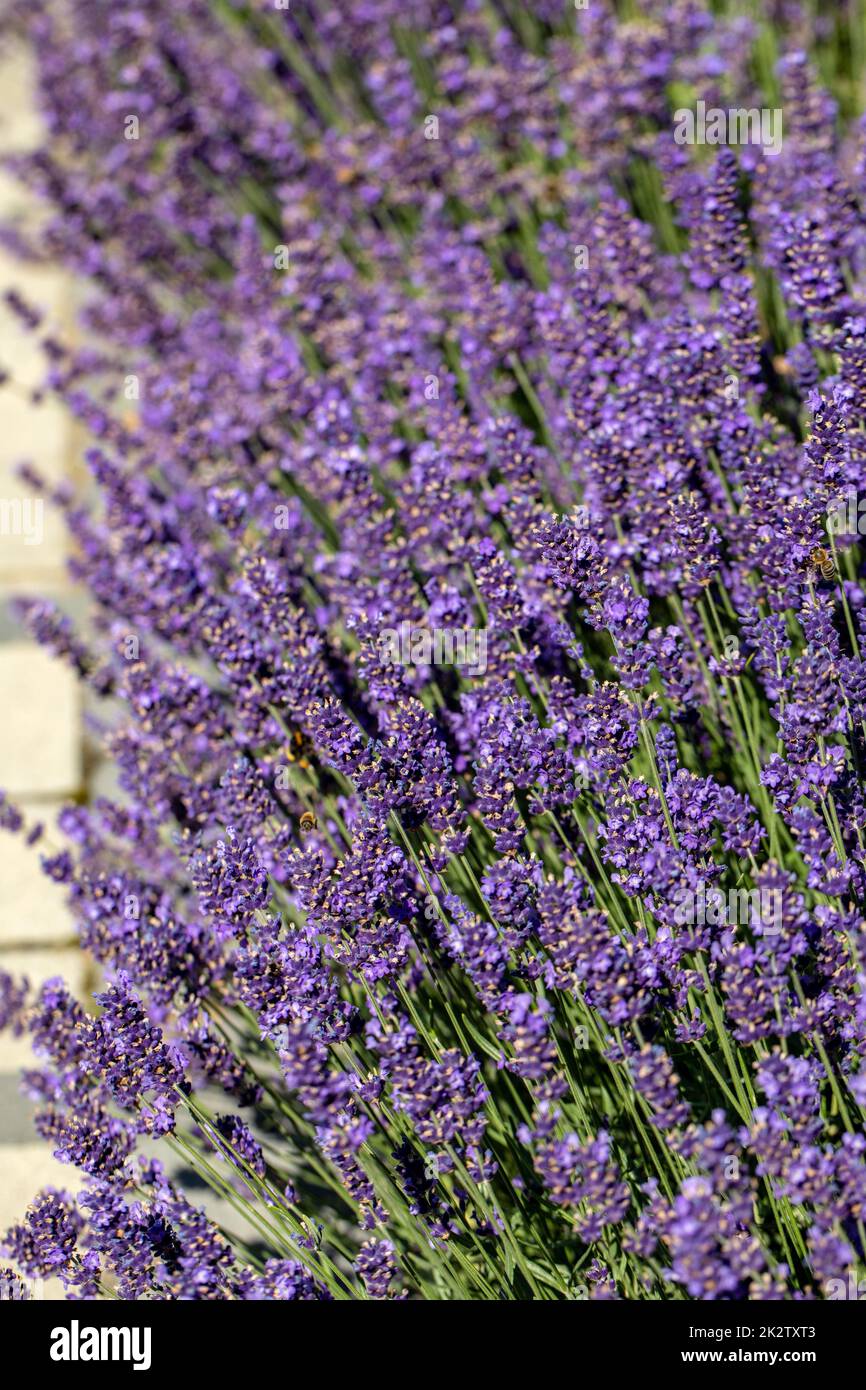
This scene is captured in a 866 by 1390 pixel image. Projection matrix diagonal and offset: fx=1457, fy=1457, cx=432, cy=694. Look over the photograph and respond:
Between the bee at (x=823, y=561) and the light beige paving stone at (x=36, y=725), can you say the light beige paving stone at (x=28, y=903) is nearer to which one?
the light beige paving stone at (x=36, y=725)

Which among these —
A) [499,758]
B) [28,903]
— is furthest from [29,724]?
[499,758]

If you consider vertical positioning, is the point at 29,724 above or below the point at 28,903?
above

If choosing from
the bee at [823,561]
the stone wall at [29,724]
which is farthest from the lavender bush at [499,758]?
the stone wall at [29,724]

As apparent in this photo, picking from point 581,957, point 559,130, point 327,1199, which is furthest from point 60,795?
point 559,130
